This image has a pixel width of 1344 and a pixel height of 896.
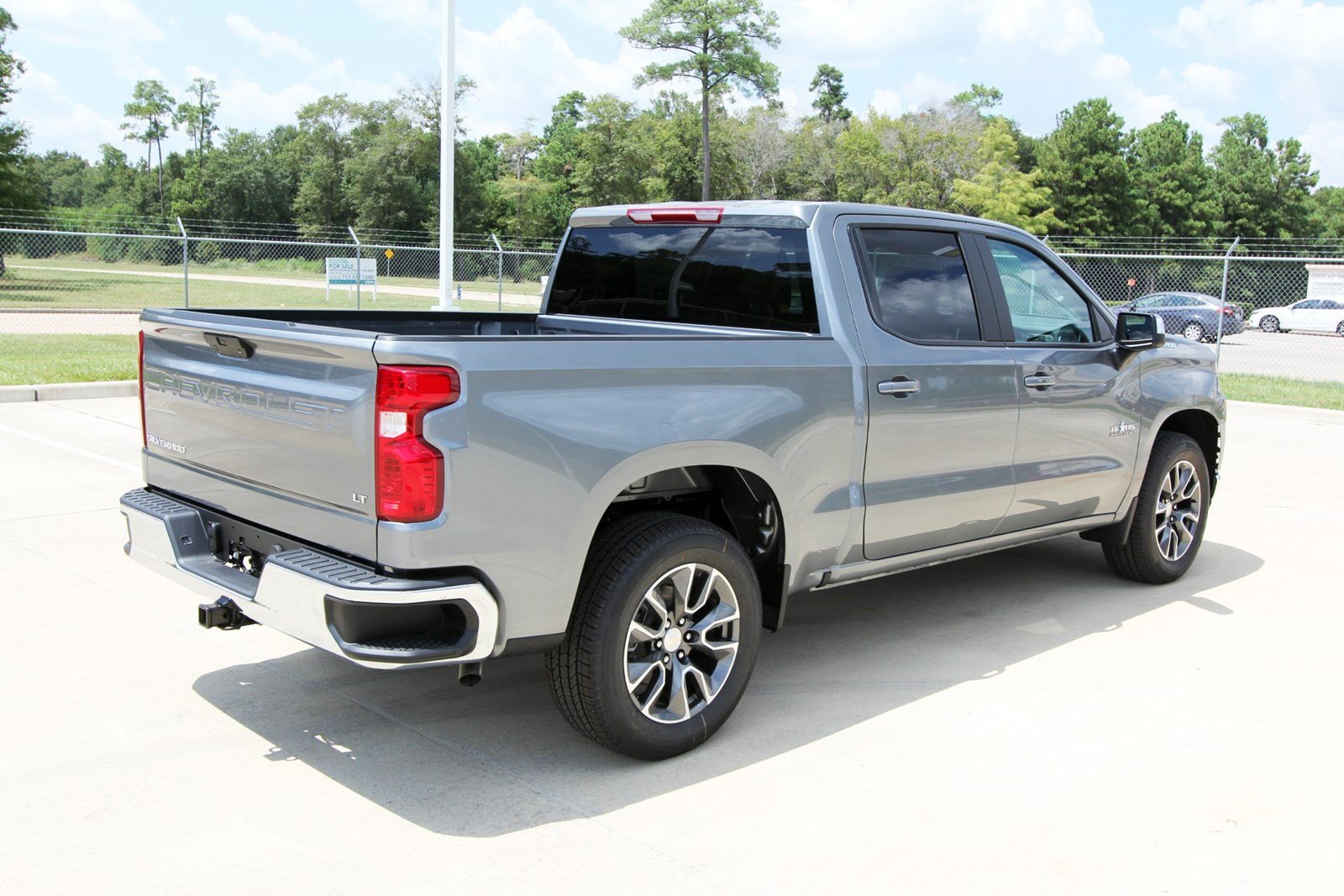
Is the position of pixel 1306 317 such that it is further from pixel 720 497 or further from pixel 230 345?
pixel 230 345

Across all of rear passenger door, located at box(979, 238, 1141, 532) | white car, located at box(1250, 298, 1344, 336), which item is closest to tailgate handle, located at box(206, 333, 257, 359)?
rear passenger door, located at box(979, 238, 1141, 532)

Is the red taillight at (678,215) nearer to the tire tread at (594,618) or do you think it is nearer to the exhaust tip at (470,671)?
the tire tread at (594,618)

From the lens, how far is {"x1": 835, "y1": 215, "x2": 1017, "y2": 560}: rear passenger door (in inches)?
177

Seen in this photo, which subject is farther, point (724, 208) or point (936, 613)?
point (936, 613)

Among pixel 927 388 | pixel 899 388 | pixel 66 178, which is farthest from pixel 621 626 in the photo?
pixel 66 178

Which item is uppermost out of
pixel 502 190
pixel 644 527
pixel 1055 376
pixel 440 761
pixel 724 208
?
pixel 502 190

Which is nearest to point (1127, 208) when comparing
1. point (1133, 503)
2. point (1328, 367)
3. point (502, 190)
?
point (502, 190)

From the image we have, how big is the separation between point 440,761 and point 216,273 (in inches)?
1546

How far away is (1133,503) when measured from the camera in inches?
235

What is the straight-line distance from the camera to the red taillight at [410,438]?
126 inches

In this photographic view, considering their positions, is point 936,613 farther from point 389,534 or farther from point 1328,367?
point 1328,367

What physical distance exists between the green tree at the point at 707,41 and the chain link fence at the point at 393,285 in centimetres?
2126

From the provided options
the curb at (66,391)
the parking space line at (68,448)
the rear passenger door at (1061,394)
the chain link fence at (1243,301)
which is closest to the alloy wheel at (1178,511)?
the rear passenger door at (1061,394)

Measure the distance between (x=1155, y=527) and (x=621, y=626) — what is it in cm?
373
